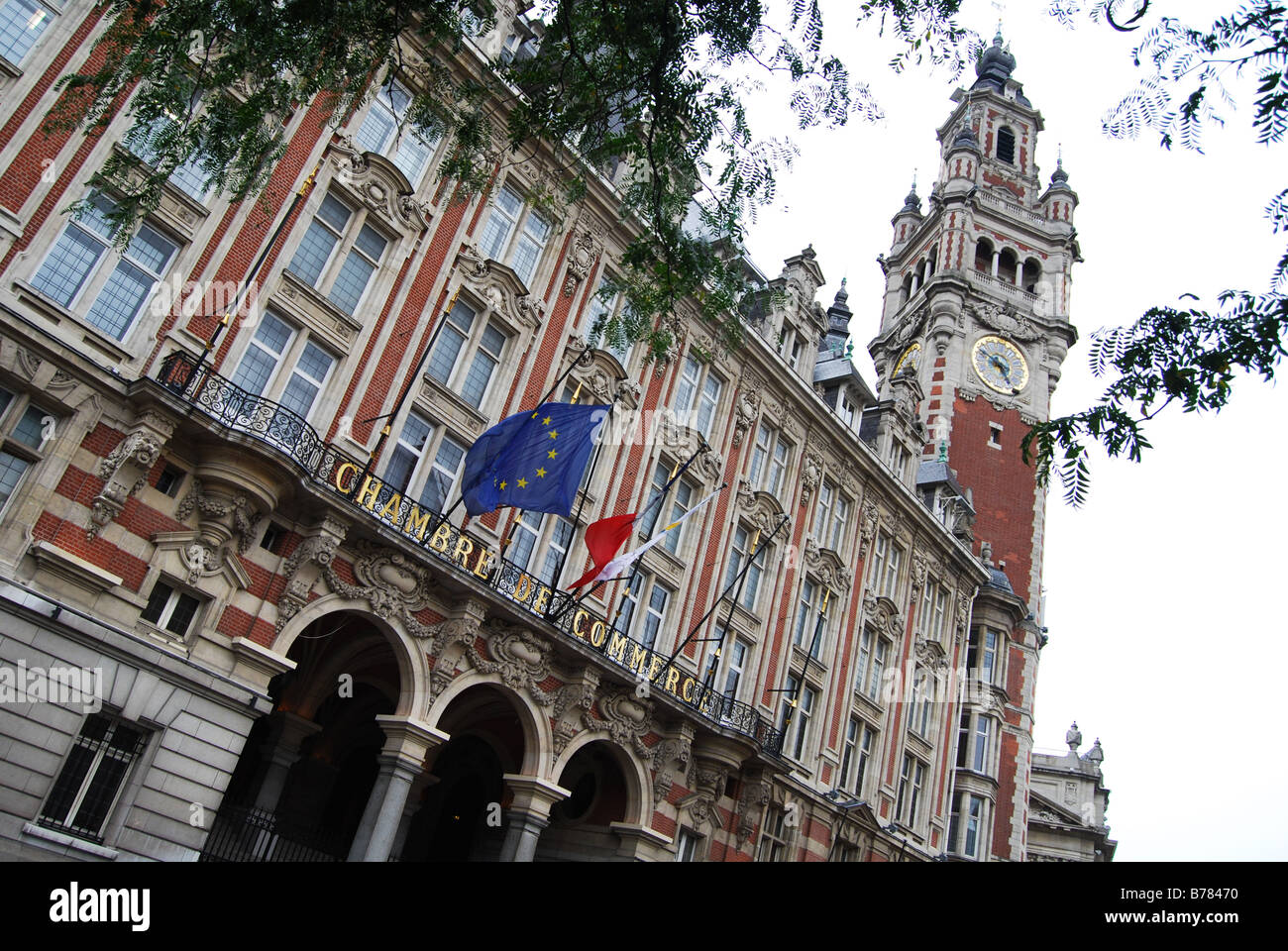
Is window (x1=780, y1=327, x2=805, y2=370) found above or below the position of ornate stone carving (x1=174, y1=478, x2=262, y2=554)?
above

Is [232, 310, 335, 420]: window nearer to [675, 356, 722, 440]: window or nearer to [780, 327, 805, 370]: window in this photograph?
[675, 356, 722, 440]: window

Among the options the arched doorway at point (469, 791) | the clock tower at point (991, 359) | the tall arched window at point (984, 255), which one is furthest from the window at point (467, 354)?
the tall arched window at point (984, 255)

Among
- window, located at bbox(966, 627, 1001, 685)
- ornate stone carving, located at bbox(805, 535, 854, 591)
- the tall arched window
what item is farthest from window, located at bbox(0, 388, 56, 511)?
the tall arched window

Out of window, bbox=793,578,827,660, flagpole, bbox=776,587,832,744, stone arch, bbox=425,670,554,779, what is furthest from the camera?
window, bbox=793,578,827,660

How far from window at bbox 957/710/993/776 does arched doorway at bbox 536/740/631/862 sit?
21798 millimetres

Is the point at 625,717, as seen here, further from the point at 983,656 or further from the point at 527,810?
the point at 983,656

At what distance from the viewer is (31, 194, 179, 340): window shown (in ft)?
53.7

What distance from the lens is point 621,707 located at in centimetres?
2305

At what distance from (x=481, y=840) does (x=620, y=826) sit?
3.67 metres

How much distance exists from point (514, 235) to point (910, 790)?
77.6 ft

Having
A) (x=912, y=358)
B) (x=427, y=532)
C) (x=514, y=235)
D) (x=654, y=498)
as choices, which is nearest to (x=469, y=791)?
(x=427, y=532)

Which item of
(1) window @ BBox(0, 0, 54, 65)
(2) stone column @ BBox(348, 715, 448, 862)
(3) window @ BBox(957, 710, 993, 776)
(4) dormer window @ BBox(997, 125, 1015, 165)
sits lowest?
(2) stone column @ BBox(348, 715, 448, 862)

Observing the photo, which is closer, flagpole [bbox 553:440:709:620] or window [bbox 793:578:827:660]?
flagpole [bbox 553:440:709:620]

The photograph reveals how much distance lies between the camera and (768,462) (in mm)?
30938
